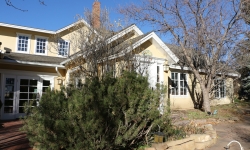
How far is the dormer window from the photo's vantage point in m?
14.2

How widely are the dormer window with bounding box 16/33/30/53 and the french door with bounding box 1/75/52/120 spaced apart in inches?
130

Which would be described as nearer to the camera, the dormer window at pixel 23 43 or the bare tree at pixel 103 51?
the bare tree at pixel 103 51

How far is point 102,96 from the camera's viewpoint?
15.1ft

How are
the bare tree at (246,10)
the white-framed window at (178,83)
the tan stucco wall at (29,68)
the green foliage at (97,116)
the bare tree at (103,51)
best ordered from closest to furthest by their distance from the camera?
the green foliage at (97,116)
the bare tree at (103,51)
the tan stucco wall at (29,68)
the bare tree at (246,10)
the white-framed window at (178,83)

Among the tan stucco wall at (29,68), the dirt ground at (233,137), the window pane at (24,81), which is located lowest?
the dirt ground at (233,137)

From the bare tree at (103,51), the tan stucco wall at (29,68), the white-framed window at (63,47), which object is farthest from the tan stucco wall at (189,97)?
the tan stucco wall at (29,68)

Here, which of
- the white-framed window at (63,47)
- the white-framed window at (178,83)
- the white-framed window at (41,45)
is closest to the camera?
the white-framed window at (41,45)

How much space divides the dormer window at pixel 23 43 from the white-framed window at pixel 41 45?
569mm

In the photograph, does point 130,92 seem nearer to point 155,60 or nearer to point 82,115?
point 82,115

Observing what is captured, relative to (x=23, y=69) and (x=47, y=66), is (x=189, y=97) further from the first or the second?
(x=23, y=69)

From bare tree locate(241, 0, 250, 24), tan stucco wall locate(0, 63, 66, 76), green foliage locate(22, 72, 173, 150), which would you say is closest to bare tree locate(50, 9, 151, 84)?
green foliage locate(22, 72, 173, 150)

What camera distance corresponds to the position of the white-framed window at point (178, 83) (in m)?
14.9

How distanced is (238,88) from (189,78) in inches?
349

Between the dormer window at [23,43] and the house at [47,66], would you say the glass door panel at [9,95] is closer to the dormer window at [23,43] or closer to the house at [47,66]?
the house at [47,66]
